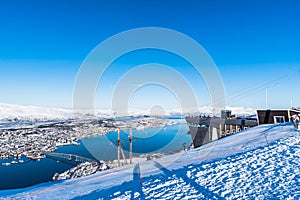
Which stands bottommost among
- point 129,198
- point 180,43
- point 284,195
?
point 129,198

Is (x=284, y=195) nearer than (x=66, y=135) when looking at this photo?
Yes

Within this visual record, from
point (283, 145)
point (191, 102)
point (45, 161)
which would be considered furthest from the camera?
point (45, 161)

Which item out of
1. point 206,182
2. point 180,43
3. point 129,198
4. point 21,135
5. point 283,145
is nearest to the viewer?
point 129,198

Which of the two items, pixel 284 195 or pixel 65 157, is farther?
pixel 65 157

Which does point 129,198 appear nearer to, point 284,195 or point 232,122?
point 284,195

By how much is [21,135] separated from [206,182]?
5514 cm

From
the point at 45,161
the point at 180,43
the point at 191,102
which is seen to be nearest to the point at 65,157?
the point at 45,161

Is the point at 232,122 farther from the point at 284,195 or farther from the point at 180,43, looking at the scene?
the point at 284,195

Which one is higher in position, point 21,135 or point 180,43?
point 180,43

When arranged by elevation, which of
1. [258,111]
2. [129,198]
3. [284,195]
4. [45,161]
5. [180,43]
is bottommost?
[45,161]

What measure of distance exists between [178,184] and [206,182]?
0.59 meters

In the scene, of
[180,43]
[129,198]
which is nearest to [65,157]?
[180,43]

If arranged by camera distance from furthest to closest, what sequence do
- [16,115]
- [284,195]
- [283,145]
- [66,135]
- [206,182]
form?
1. [16,115]
2. [66,135]
3. [283,145]
4. [206,182]
5. [284,195]

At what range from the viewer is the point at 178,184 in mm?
4180
